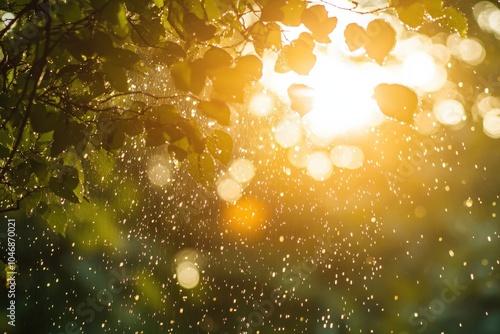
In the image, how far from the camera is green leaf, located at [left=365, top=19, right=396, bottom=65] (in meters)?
0.90

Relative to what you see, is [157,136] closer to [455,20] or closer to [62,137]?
[62,137]

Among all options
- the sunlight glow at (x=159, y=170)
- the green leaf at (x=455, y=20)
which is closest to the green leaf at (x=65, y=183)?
the green leaf at (x=455, y=20)

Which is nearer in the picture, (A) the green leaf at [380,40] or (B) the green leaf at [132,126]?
(A) the green leaf at [380,40]

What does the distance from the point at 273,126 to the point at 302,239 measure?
2.66 m

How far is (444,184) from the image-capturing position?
10.9 metres

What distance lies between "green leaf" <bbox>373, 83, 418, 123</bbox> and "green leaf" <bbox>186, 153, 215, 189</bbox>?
34 cm

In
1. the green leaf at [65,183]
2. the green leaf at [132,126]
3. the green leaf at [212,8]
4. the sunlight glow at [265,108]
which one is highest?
the green leaf at [212,8]

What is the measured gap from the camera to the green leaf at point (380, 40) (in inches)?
35.3

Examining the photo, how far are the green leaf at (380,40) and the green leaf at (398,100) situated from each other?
100 mm

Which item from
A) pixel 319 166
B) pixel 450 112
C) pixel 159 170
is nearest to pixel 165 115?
pixel 159 170

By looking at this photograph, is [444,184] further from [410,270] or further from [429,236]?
[410,270]

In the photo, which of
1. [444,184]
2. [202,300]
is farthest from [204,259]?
[444,184]

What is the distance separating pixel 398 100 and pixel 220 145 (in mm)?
337

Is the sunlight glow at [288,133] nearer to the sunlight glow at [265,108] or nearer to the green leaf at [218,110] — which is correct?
the sunlight glow at [265,108]
